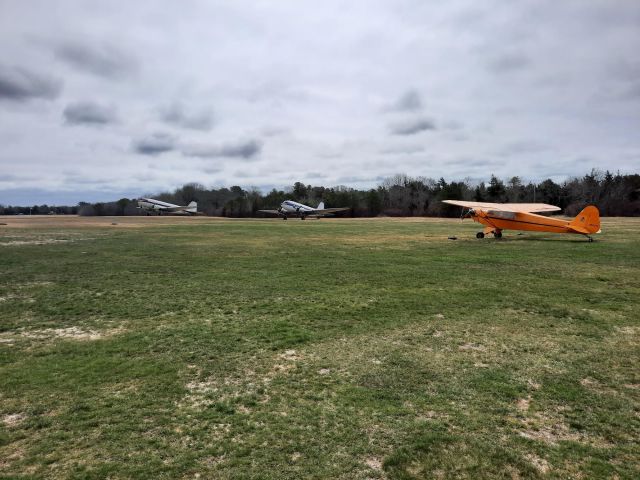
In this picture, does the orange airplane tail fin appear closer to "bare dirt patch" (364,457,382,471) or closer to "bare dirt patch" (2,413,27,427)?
"bare dirt patch" (364,457,382,471)

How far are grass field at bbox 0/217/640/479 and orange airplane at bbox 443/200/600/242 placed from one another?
11.7 meters

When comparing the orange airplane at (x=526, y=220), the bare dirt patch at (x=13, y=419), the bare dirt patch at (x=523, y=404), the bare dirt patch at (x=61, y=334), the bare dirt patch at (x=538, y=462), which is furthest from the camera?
the orange airplane at (x=526, y=220)

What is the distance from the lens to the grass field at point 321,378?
11.7 ft

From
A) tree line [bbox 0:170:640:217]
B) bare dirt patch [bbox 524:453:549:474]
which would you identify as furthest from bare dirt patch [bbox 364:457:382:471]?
tree line [bbox 0:170:640:217]

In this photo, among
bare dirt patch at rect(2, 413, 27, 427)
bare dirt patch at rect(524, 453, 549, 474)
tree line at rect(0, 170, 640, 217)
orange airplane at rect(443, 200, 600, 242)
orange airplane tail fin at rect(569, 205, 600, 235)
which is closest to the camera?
bare dirt patch at rect(524, 453, 549, 474)

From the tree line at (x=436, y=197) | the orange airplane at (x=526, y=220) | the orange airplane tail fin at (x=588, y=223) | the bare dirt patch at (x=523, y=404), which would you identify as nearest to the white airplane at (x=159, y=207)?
the tree line at (x=436, y=197)

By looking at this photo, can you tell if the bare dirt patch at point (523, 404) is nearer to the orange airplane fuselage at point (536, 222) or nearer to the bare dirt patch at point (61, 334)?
the bare dirt patch at point (61, 334)

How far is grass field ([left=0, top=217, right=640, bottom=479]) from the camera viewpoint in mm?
3574

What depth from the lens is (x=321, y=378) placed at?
531 centimetres

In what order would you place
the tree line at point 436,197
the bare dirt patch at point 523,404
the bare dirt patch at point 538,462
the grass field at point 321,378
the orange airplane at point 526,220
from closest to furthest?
1. the bare dirt patch at point 538,462
2. the grass field at point 321,378
3. the bare dirt patch at point 523,404
4. the orange airplane at point 526,220
5. the tree line at point 436,197

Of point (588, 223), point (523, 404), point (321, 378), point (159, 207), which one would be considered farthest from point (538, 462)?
point (159, 207)

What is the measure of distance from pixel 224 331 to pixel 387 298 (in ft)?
14.1

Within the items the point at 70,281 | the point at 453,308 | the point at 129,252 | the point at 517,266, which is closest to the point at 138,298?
the point at 70,281

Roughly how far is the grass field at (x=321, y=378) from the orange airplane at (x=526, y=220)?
11663mm
